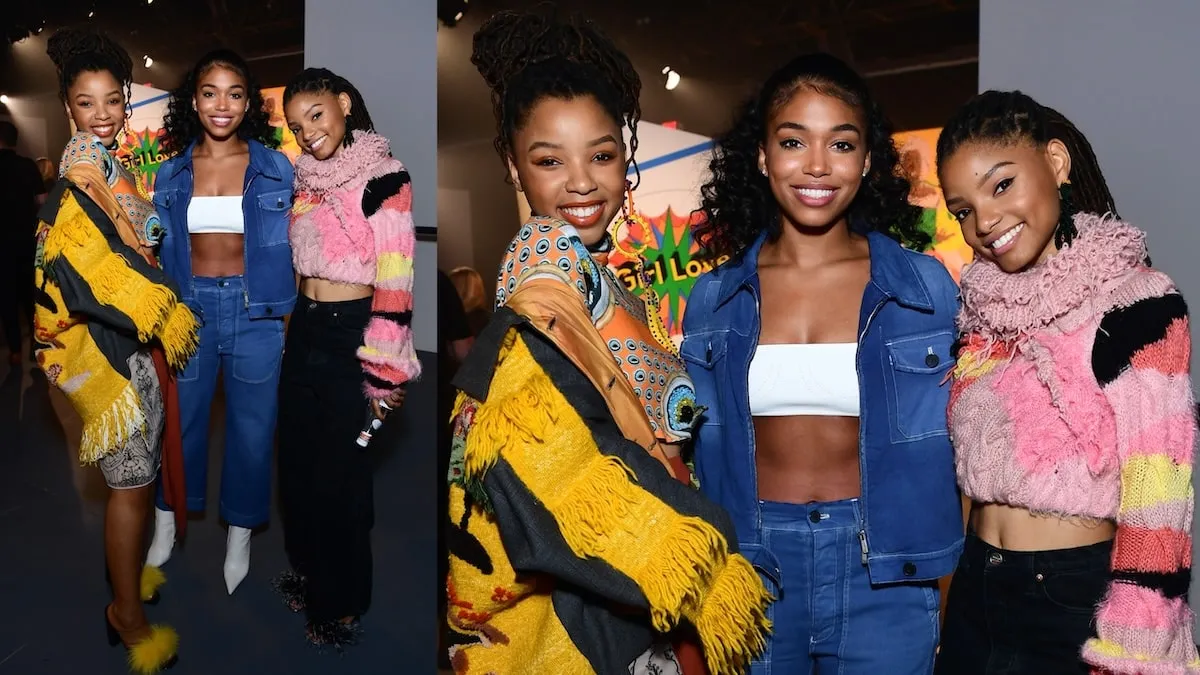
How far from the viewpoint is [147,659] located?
3346 millimetres

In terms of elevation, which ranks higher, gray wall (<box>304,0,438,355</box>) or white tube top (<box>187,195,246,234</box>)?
gray wall (<box>304,0,438,355</box>)

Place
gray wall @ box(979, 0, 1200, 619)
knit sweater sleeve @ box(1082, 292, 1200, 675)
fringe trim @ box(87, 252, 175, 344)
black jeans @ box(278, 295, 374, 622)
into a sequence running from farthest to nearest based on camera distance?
1. black jeans @ box(278, 295, 374, 622)
2. fringe trim @ box(87, 252, 175, 344)
3. gray wall @ box(979, 0, 1200, 619)
4. knit sweater sleeve @ box(1082, 292, 1200, 675)

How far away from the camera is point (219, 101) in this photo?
10.9 feet

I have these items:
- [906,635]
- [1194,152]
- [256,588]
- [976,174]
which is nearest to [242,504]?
[256,588]

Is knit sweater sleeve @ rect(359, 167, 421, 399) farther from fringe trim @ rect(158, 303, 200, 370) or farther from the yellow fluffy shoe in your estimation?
the yellow fluffy shoe

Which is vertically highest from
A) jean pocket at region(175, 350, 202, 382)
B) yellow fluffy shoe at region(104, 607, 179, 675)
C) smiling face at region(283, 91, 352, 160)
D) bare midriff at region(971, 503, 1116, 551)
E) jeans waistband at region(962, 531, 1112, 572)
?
smiling face at region(283, 91, 352, 160)

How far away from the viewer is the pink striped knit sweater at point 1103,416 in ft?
5.02

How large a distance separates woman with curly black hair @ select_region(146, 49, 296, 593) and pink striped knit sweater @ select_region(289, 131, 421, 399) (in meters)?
0.15

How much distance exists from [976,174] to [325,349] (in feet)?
7.20

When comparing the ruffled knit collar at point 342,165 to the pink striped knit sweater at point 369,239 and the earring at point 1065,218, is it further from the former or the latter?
the earring at point 1065,218

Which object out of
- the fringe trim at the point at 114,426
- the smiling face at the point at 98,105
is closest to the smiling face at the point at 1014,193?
the fringe trim at the point at 114,426

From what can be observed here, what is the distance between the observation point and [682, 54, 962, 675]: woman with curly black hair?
1.99 metres

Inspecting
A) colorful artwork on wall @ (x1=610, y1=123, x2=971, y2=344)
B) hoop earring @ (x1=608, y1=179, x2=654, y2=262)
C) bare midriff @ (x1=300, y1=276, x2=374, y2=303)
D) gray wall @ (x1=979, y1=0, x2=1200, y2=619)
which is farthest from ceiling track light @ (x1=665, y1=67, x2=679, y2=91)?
bare midriff @ (x1=300, y1=276, x2=374, y2=303)

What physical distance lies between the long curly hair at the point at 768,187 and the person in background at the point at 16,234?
251 cm
